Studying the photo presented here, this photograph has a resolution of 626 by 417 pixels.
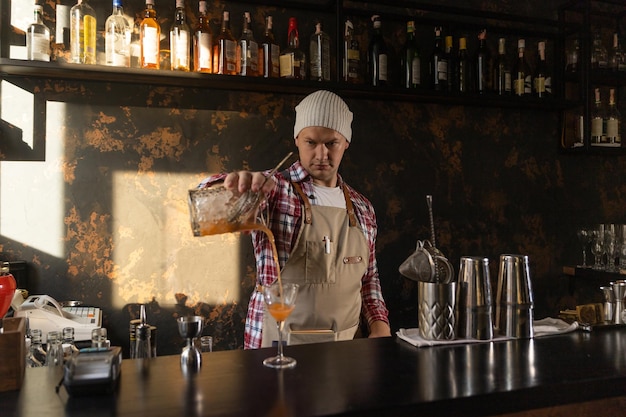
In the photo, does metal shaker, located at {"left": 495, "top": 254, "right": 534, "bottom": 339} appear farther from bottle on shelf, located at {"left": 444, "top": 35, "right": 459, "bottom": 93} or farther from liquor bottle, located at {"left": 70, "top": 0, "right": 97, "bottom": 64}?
liquor bottle, located at {"left": 70, "top": 0, "right": 97, "bottom": 64}

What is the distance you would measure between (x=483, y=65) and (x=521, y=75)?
0.26 meters

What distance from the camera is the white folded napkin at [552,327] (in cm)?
156

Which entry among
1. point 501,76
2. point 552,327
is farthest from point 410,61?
point 552,327

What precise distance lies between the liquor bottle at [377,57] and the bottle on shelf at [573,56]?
4.23ft

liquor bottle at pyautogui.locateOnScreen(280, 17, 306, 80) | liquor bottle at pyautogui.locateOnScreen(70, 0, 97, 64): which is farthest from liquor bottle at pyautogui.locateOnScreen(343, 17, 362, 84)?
liquor bottle at pyautogui.locateOnScreen(70, 0, 97, 64)

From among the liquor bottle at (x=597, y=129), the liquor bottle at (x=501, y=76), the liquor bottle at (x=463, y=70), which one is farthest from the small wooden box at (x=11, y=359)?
the liquor bottle at (x=597, y=129)

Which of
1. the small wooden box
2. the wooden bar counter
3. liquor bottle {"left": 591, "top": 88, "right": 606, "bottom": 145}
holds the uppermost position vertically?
liquor bottle {"left": 591, "top": 88, "right": 606, "bottom": 145}

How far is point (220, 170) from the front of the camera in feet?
8.86

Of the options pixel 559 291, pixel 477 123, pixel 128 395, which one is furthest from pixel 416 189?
pixel 128 395

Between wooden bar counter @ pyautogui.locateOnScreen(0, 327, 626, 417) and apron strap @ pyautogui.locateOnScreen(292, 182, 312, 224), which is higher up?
apron strap @ pyautogui.locateOnScreen(292, 182, 312, 224)

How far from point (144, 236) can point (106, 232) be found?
0.17 m

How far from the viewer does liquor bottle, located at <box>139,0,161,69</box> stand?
2.38 meters

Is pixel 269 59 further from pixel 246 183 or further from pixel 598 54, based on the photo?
pixel 598 54

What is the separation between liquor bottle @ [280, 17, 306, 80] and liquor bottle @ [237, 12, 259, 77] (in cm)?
14
